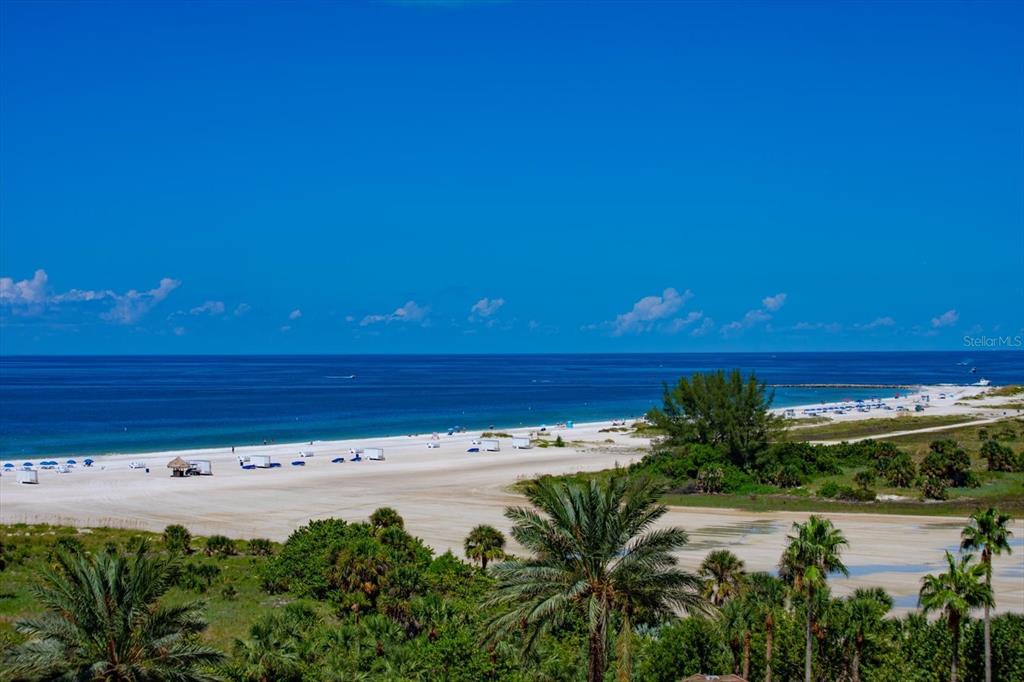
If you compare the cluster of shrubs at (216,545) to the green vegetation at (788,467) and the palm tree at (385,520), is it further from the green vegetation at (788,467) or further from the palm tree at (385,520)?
the green vegetation at (788,467)

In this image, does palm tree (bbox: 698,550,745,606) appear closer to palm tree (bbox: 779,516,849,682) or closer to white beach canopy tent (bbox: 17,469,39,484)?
palm tree (bbox: 779,516,849,682)

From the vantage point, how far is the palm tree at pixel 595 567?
2070 cm

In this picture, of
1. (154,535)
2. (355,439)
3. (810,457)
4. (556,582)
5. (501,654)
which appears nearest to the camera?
(556,582)

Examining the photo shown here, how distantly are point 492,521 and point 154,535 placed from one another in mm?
20169

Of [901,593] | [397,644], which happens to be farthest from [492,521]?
[397,644]

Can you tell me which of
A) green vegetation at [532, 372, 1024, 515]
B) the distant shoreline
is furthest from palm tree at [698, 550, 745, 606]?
the distant shoreline

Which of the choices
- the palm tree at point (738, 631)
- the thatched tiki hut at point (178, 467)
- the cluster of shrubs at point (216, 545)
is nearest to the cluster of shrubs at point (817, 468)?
the cluster of shrubs at point (216, 545)

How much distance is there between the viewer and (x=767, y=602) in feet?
95.5

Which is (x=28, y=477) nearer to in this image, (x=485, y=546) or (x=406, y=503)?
(x=406, y=503)

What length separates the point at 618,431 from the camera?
119 meters

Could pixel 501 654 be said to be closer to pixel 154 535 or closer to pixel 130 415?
pixel 154 535

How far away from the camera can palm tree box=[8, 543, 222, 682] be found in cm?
1955

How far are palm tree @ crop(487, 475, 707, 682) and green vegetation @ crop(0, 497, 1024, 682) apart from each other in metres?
0.04

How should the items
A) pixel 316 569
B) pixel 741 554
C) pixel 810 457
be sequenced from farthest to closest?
pixel 810 457 → pixel 741 554 → pixel 316 569
